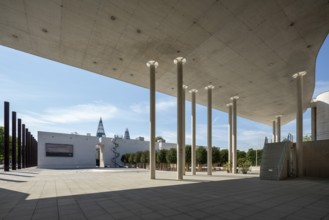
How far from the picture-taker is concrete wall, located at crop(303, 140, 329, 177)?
16.7 meters

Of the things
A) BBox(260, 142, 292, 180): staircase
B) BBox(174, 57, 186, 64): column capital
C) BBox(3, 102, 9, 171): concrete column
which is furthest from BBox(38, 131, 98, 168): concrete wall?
BBox(260, 142, 292, 180): staircase

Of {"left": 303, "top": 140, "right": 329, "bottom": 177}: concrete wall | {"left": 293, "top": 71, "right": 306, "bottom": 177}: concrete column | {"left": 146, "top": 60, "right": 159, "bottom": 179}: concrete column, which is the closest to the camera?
{"left": 146, "top": 60, "right": 159, "bottom": 179}: concrete column

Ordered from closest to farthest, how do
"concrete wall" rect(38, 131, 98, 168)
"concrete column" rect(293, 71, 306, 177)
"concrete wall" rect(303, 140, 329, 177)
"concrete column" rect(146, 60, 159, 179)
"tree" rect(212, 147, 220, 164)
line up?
"concrete column" rect(146, 60, 159, 179) → "concrete wall" rect(303, 140, 329, 177) → "concrete column" rect(293, 71, 306, 177) → "tree" rect(212, 147, 220, 164) → "concrete wall" rect(38, 131, 98, 168)

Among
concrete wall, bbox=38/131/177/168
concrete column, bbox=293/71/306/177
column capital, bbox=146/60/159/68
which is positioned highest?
column capital, bbox=146/60/159/68

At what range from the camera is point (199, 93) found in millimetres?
24500

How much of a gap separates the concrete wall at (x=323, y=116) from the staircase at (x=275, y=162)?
16015 mm

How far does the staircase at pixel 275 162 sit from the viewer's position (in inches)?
588

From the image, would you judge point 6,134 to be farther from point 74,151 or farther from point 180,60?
point 180,60

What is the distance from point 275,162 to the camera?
1546 centimetres

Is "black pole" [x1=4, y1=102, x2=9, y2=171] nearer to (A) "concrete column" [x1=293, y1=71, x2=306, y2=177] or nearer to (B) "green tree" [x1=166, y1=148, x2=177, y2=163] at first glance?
(B) "green tree" [x1=166, y1=148, x2=177, y2=163]

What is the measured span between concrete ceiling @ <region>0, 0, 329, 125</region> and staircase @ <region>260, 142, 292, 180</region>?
676 cm

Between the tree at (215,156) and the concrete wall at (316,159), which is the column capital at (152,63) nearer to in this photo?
the concrete wall at (316,159)

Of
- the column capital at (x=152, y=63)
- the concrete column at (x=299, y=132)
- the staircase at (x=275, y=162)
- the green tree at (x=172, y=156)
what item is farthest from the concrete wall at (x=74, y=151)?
the concrete column at (x=299, y=132)

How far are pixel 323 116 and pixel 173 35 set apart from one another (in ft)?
87.0
